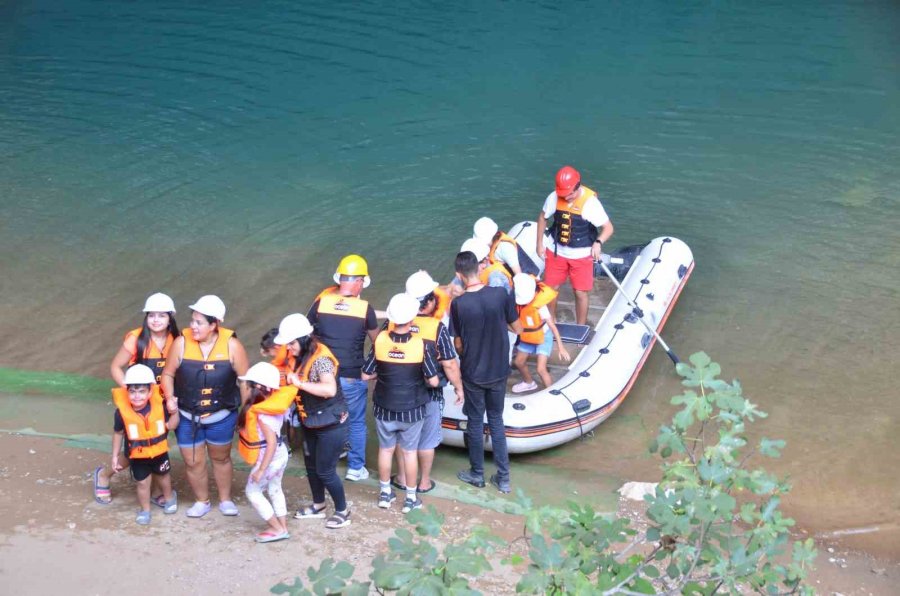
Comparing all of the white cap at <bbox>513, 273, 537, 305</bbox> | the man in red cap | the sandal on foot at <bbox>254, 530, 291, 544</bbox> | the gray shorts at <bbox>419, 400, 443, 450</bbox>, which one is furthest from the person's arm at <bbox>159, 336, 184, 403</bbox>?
the man in red cap

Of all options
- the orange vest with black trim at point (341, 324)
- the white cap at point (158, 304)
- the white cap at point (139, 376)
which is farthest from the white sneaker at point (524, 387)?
the white cap at point (139, 376)

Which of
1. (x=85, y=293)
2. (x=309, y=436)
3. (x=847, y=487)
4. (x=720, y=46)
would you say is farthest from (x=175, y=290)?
(x=720, y=46)

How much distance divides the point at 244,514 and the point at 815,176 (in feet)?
23.9

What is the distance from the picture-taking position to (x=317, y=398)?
5.14 metres

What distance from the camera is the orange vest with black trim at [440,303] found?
5812mm

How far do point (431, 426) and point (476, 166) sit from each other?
5918 millimetres

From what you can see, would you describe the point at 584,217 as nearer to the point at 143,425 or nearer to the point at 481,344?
the point at 481,344

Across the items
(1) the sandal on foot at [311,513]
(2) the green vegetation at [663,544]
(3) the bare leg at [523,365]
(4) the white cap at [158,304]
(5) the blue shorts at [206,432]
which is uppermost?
(2) the green vegetation at [663,544]

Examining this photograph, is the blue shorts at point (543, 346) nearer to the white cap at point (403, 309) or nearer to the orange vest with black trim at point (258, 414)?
the white cap at point (403, 309)

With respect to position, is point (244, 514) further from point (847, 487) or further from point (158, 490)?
point (847, 487)

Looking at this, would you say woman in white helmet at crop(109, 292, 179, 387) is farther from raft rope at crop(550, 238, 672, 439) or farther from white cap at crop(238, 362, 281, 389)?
raft rope at crop(550, 238, 672, 439)

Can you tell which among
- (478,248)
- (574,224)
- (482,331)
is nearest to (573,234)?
(574,224)

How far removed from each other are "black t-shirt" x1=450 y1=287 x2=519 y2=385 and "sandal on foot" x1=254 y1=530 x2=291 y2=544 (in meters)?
1.29

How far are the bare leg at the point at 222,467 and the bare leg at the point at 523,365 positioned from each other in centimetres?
205
